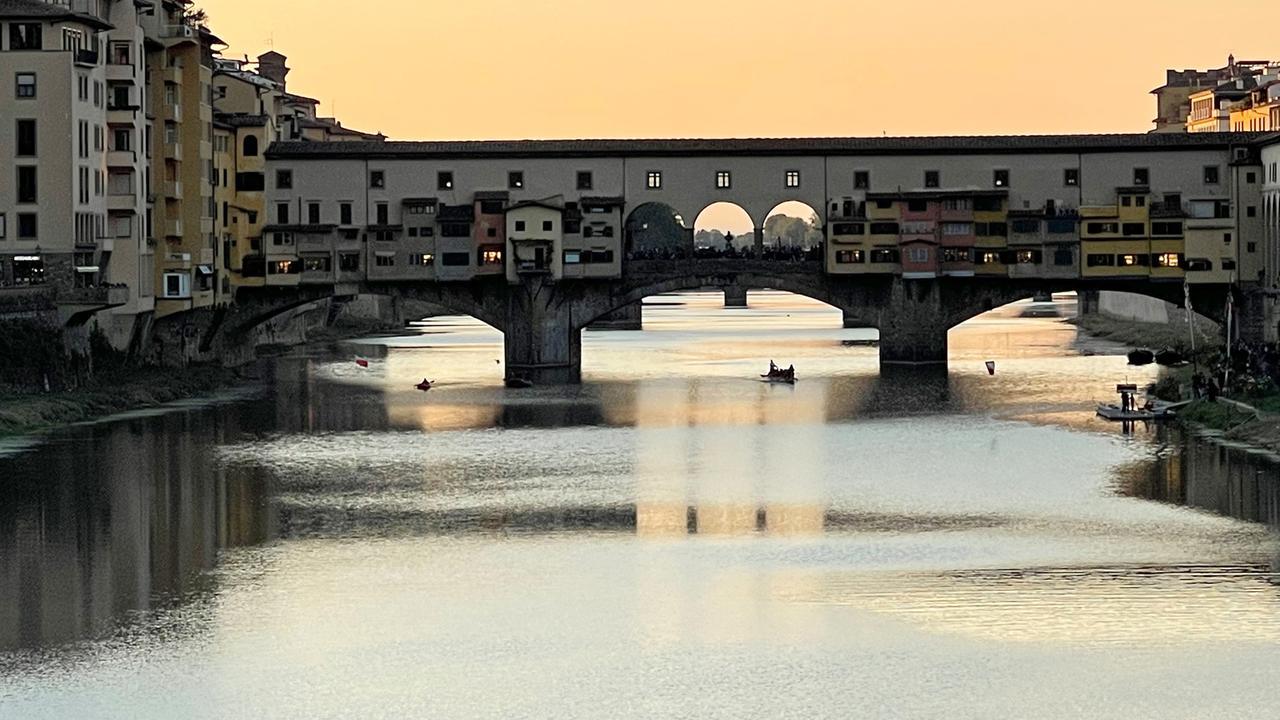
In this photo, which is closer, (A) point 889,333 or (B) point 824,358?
(A) point 889,333

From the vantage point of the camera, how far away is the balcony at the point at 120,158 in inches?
2366

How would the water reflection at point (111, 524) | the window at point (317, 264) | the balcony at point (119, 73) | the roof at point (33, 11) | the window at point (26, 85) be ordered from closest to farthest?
the water reflection at point (111, 524) < the roof at point (33, 11) < the window at point (26, 85) < the balcony at point (119, 73) < the window at point (317, 264)

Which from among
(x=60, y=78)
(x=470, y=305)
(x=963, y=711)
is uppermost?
(x=60, y=78)

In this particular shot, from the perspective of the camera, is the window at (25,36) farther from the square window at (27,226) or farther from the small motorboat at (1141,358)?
the small motorboat at (1141,358)

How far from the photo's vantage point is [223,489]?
1692 inches

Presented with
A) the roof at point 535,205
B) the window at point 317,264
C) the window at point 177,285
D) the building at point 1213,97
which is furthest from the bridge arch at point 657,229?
the window at point 177,285

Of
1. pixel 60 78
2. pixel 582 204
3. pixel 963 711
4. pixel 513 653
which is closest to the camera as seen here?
pixel 963 711

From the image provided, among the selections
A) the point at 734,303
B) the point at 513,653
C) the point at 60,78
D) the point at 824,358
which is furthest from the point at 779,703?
the point at 734,303

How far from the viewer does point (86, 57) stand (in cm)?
5731

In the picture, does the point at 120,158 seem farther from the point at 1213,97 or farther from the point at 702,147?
the point at 1213,97

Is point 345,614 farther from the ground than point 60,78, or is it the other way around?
point 60,78

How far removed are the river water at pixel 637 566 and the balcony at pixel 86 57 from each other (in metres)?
9.54

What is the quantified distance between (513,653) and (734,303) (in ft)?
423

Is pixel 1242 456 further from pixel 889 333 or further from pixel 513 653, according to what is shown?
pixel 889 333
